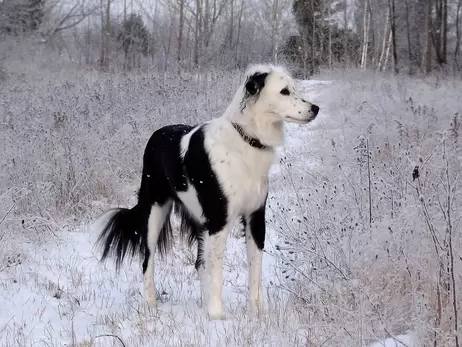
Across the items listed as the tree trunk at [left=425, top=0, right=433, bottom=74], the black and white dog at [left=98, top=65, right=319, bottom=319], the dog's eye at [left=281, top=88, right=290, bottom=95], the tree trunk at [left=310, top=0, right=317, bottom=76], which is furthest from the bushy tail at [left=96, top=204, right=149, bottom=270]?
the tree trunk at [left=310, top=0, right=317, bottom=76]

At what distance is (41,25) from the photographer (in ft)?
92.1

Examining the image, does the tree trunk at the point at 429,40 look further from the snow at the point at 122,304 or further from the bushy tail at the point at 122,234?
the bushy tail at the point at 122,234

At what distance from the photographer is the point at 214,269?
3188mm

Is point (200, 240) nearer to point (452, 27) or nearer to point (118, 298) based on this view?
point (118, 298)

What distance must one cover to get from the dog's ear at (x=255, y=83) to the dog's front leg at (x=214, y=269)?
31.0 inches

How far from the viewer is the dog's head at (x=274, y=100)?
308cm

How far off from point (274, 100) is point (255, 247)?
89cm

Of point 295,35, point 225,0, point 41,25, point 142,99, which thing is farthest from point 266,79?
point 41,25

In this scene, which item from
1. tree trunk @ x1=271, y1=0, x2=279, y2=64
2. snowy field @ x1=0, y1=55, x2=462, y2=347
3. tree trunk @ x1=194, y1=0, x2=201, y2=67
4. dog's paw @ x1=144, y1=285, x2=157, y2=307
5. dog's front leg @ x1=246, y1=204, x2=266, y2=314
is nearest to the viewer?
snowy field @ x1=0, y1=55, x2=462, y2=347

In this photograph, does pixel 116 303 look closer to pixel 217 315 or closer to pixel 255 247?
pixel 217 315

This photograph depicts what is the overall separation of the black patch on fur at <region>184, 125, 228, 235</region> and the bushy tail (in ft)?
2.42

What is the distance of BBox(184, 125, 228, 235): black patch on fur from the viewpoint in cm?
306

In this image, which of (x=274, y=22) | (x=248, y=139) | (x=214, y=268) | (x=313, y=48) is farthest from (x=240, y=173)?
(x=274, y=22)

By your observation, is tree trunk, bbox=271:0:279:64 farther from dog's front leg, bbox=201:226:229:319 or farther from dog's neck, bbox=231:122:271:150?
dog's front leg, bbox=201:226:229:319
